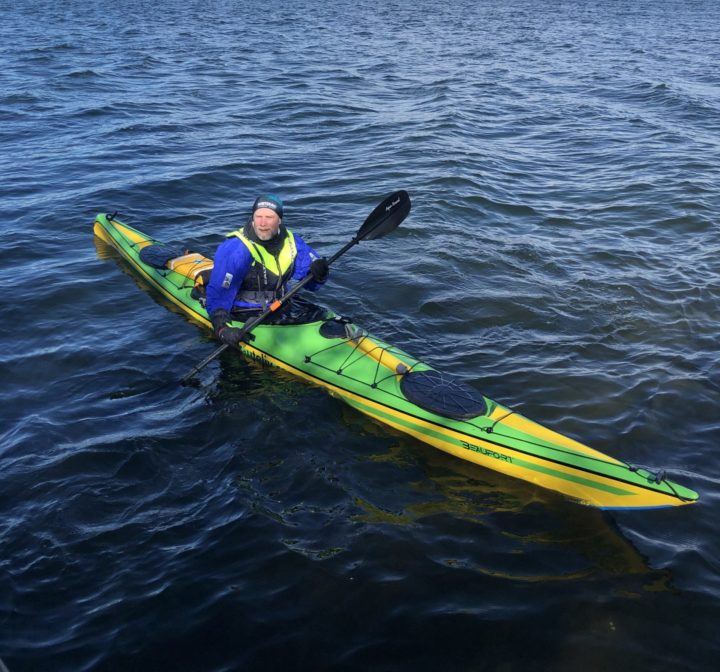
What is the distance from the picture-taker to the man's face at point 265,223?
6.27m

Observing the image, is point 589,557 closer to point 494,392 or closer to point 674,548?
point 674,548

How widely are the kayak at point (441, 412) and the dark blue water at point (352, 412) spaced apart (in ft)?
0.55

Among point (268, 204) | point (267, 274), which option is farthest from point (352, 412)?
point (268, 204)

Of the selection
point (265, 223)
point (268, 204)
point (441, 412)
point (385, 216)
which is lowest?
point (441, 412)

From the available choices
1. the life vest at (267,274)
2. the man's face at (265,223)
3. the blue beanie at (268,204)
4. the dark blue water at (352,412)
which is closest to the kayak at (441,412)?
the dark blue water at (352,412)

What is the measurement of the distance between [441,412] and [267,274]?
214cm

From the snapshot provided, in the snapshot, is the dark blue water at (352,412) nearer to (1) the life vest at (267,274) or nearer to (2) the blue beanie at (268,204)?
(1) the life vest at (267,274)

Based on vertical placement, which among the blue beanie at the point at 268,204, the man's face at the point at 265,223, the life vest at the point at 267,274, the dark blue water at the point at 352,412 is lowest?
the dark blue water at the point at 352,412

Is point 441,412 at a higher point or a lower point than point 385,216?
lower

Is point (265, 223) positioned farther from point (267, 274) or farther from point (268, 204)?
point (267, 274)

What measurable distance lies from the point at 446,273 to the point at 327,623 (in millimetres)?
5414

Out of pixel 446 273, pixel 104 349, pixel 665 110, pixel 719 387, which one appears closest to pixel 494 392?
pixel 719 387

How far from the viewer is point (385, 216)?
717cm

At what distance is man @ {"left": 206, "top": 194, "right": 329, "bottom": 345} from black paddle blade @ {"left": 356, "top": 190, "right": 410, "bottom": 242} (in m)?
0.66
